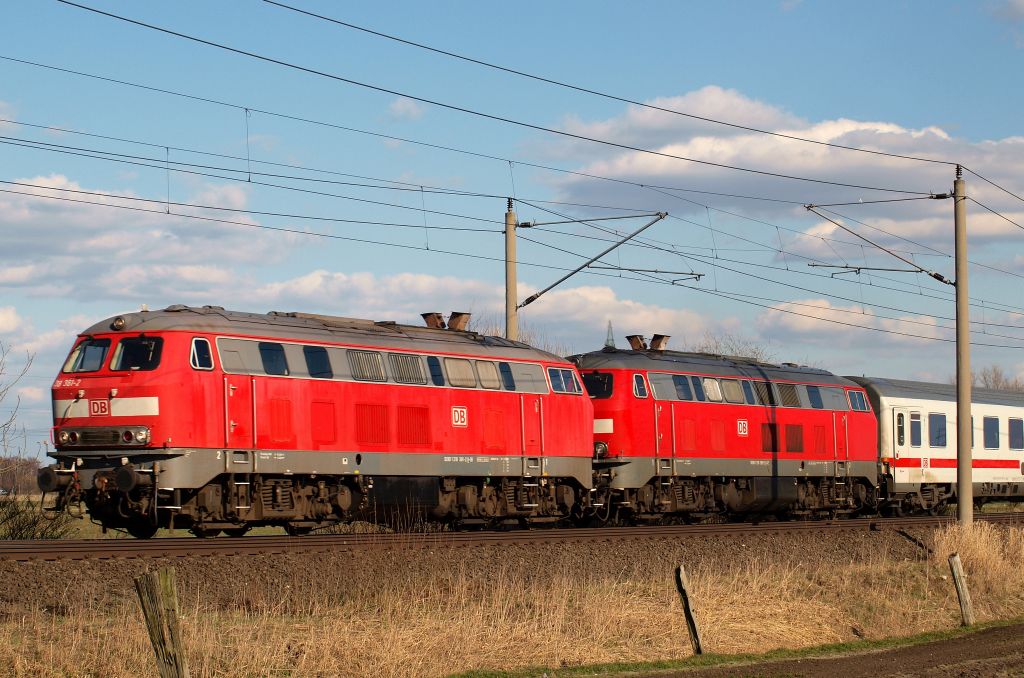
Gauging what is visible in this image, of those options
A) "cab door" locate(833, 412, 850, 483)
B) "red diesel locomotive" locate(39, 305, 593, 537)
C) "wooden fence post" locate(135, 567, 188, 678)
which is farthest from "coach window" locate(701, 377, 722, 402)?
"wooden fence post" locate(135, 567, 188, 678)

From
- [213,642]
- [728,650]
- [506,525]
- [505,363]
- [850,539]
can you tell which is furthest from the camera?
[506,525]

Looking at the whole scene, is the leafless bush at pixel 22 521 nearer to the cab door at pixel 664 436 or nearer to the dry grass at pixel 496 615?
the dry grass at pixel 496 615

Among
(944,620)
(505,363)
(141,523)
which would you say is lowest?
(944,620)

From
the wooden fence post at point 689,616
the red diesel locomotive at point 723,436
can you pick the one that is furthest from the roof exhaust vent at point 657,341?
the wooden fence post at point 689,616

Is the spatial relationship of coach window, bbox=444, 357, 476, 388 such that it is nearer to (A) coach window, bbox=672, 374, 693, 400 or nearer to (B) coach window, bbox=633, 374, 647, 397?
(B) coach window, bbox=633, 374, 647, 397

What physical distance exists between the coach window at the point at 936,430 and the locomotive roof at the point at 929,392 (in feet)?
2.26

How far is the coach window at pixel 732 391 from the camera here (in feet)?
120

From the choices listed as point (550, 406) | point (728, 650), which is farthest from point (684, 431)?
point (728, 650)

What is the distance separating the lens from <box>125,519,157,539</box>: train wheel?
24.7 meters

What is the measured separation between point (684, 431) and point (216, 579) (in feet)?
58.6

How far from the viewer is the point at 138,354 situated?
2433cm

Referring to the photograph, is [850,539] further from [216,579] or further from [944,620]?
[216,579]

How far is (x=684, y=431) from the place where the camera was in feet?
114

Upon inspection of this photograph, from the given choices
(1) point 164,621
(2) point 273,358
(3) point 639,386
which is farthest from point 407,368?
(1) point 164,621
